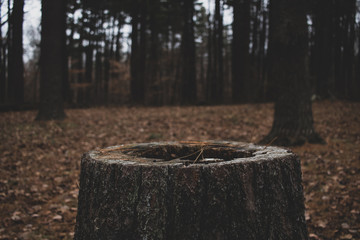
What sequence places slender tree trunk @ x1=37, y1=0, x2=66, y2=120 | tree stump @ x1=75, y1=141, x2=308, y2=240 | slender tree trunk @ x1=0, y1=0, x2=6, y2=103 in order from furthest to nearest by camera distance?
slender tree trunk @ x1=0, y1=0, x2=6, y2=103 → slender tree trunk @ x1=37, y1=0, x2=66, y2=120 → tree stump @ x1=75, y1=141, x2=308, y2=240

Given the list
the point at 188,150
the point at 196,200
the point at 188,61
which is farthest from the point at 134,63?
the point at 196,200

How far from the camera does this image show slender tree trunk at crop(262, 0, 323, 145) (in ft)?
17.9

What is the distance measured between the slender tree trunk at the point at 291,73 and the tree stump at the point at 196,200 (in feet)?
14.1

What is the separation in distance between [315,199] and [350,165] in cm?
170

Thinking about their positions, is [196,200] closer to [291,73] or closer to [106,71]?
[291,73]

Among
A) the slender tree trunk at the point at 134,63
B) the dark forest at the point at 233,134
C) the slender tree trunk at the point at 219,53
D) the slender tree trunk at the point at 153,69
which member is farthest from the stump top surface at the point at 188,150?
the slender tree trunk at the point at 153,69

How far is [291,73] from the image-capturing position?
563 cm

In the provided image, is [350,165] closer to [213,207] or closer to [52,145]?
[213,207]

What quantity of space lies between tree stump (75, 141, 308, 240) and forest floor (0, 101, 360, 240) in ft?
1.79

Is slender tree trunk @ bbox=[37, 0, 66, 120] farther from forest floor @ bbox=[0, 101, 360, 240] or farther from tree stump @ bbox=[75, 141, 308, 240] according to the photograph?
tree stump @ bbox=[75, 141, 308, 240]

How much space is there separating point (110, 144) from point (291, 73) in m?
4.81

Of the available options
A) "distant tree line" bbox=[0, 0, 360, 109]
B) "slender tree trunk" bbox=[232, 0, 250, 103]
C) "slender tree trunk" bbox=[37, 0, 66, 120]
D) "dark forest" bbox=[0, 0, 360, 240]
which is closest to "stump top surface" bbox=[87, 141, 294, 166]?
"dark forest" bbox=[0, 0, 360, 240]

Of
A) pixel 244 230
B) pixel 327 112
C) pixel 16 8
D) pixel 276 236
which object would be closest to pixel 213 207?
pixel 244 230

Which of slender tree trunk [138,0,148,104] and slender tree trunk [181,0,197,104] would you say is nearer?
slender tree trunk [138,0,148,104]
